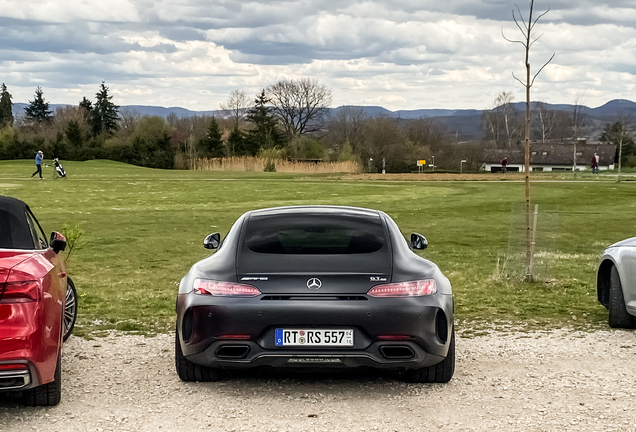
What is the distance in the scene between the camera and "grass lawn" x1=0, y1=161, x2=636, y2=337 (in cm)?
1016

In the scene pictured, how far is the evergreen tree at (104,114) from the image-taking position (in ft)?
390

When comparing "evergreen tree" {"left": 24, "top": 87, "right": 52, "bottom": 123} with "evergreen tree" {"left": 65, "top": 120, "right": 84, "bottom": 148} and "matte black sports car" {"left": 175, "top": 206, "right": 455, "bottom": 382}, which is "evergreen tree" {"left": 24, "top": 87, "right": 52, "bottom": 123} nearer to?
"evergreen tree" {"left": 65, "top": 120, "right": 84, "bottom": 148}

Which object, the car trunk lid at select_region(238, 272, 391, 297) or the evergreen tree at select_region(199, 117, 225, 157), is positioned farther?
the evergreen tree at select_region(199, 117, 225, 157)

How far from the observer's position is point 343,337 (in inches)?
219

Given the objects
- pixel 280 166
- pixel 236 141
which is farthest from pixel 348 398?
pixel 236 141

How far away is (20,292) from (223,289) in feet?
4.43

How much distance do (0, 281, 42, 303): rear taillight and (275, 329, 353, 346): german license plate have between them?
5.14 feet

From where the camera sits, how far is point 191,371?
20.4ft

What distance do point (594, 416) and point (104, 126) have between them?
117726mm

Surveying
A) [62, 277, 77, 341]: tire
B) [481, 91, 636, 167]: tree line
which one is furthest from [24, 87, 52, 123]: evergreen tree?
[62, 277, 77, 341]: tire

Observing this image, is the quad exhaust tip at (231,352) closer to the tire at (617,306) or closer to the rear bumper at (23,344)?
the rear bumper at (23,344)

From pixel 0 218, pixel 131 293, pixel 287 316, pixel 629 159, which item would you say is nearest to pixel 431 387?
pixel 287 316

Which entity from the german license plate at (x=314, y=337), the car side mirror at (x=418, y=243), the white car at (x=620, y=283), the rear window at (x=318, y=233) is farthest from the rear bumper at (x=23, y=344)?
the white car at (x=620, y=283)

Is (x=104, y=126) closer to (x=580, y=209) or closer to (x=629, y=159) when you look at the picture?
(x=629, y=159)
